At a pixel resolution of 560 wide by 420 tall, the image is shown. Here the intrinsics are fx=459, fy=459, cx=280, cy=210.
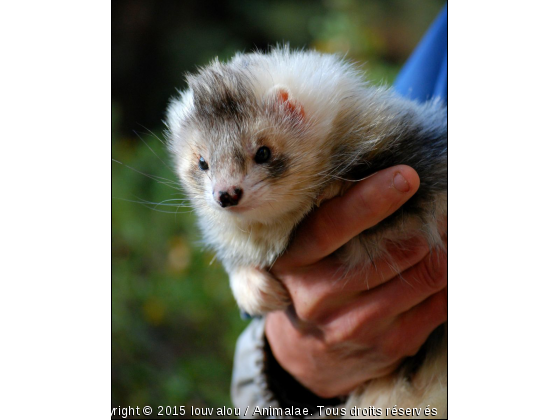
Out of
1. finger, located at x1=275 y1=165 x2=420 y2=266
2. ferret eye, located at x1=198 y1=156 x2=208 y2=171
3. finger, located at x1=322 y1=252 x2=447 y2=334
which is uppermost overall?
ferret eye, located at x1=198 y1=156 x2=208 y2=171

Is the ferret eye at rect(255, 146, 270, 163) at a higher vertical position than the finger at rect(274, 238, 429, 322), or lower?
higher

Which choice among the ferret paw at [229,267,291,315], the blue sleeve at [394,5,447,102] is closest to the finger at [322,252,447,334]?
the ferret paw at [229,267,291,315]

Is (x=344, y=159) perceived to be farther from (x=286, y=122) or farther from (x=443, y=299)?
(x=443, y=299)

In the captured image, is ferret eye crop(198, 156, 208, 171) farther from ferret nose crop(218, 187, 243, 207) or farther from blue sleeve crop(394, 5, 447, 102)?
blue sleeve crop(394, 5, 447, 102)

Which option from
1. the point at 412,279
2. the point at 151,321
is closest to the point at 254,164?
the point at 412,279

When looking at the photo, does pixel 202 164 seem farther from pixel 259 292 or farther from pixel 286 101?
pixel 259 292

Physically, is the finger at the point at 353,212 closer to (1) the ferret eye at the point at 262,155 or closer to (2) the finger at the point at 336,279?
(2) the finger at the point at 336,279

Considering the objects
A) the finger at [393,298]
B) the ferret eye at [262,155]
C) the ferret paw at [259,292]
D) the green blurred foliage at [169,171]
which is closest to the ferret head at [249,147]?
the ferret eye at [262,155]

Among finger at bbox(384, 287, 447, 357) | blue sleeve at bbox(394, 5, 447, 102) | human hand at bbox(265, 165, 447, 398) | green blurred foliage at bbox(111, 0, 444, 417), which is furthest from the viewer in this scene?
green blurred foliage at bbox(111, 0, 444, 417)
